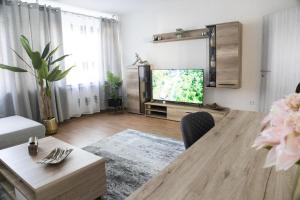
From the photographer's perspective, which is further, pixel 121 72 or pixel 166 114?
pixel 121 72

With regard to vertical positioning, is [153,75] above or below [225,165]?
above

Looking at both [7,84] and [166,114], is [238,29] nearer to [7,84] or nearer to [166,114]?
[166,114]

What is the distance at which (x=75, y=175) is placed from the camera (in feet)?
5.65

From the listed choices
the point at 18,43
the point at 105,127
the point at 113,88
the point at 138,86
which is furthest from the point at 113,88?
the point at 18,43

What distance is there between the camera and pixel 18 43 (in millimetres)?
3863

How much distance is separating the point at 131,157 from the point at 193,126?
56.9 inches

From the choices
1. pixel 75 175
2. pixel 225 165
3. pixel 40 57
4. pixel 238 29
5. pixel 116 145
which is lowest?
pixel 116 145

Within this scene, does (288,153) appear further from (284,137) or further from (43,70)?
(43,70)

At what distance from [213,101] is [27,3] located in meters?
4.08

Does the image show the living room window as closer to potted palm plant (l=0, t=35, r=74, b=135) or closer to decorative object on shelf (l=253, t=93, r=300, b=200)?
potted palm plant (l=0, t=35, r=74, b=135)

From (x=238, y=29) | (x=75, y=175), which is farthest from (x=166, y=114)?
(x=75, y=175)

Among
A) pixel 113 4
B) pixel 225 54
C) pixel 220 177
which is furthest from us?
pixel 113 4

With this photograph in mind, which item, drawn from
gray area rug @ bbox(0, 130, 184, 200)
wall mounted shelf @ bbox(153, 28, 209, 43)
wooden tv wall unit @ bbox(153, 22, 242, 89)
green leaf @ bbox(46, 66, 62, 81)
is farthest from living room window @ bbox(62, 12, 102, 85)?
wooden tv wall unit @ bbox(153, 22, 242, 89)

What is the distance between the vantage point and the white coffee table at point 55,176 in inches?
62.8
